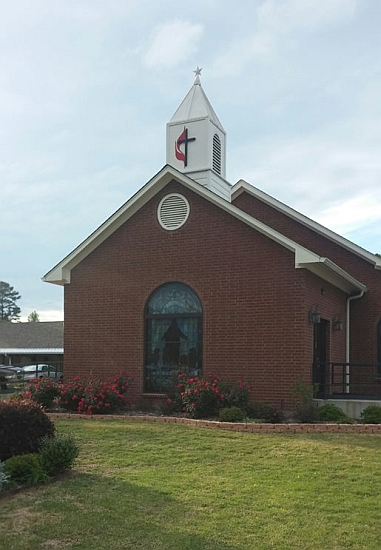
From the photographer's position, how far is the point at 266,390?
14453 millimetres

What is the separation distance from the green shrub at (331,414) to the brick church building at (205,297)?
0.96 meters

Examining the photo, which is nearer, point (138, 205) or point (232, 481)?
point (232, 481)

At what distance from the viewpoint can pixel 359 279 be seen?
753 inches

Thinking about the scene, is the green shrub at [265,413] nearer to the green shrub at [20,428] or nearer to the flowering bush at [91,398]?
the flowering bush at [91,398]

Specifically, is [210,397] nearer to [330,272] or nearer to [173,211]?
[330,272]

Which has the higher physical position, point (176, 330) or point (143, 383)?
point (176, 330)

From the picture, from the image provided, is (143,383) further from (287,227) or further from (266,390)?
(287,227)

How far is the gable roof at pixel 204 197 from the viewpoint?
14477mm

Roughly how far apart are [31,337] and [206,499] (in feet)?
146

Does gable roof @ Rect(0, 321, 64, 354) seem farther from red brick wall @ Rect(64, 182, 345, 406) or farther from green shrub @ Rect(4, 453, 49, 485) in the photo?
green shrub @ Rect(4, 453, 49, 485)

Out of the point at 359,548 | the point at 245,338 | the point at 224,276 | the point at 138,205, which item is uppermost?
the point at 138,205

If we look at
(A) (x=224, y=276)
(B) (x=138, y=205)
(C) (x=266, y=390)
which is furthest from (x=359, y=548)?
(B) (x=138, y=205)

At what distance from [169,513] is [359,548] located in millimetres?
2005

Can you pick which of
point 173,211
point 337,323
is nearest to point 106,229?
point 173,211
